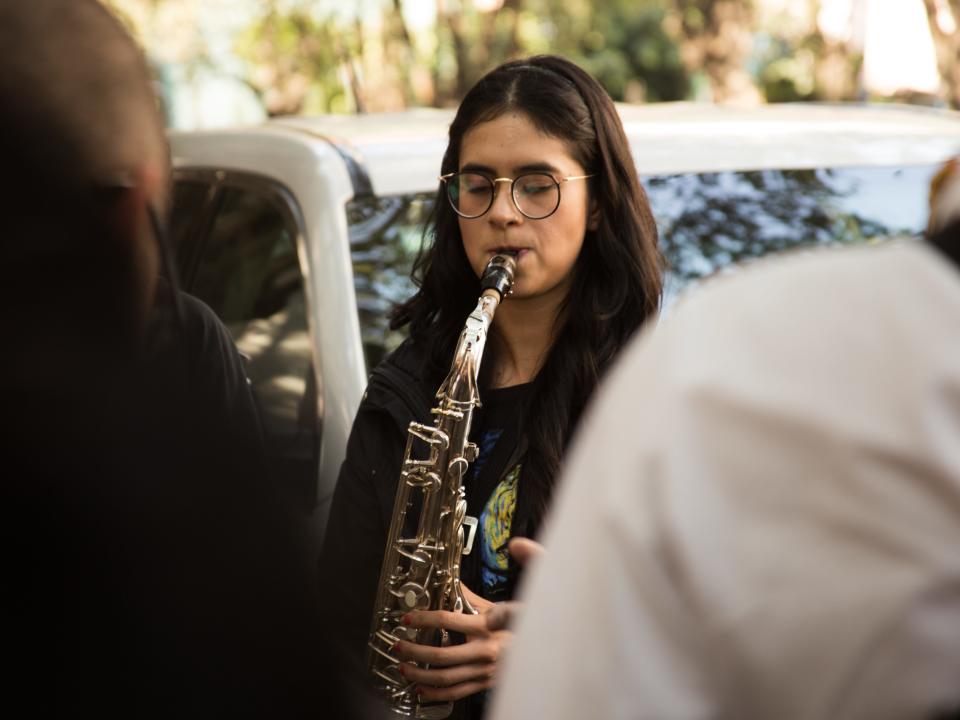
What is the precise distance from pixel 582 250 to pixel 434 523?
0.69 metres

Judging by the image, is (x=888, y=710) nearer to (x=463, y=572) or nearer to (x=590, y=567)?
(x=590, y=567)

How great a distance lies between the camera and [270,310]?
336 cm

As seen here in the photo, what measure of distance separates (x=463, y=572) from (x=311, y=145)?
146 cm

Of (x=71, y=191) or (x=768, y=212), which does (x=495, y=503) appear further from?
(x=768, y=212)

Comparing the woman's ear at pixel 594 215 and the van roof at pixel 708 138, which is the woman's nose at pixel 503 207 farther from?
the van roof at pixel 708 138

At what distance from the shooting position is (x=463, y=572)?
2404 millimetres

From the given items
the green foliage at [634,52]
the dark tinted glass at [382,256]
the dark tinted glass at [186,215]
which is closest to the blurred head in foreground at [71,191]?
the dark tinted glass at [382,256]

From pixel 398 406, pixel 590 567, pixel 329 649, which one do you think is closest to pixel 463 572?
pixel 398 406

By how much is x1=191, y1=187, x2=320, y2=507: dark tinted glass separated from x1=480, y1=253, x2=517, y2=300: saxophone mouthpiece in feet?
2.30

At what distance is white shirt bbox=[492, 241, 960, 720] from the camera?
2.40ft

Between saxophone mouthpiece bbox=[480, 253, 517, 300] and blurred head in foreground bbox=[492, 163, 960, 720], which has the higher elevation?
blurred head in foreground bbox=[492, 163, 960, 720]

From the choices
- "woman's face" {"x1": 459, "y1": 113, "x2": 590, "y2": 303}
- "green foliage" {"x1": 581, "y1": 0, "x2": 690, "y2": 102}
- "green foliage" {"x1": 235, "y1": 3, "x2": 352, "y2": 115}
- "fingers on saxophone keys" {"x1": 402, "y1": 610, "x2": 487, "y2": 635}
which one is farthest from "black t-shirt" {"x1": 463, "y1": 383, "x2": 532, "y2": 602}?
"green foliage" {"x1": 581, "y1": 0, "x2": 690, "y2": 102}

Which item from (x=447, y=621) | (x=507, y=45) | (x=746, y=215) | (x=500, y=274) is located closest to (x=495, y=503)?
(x=447, y=621)

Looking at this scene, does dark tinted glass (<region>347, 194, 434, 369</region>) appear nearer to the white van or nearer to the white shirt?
the white van
